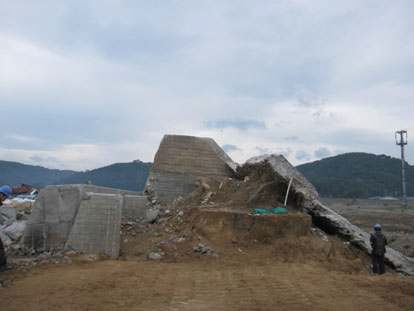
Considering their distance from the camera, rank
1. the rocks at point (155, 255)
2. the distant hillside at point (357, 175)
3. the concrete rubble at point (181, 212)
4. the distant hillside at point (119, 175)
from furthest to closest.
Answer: the distant hillside at point (357, 175)
the distant hillside at point (119, 175)
the concrete rubble at point (181, 212)
the rocks at point (155, 255)

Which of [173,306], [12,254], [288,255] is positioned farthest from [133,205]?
[173,306]

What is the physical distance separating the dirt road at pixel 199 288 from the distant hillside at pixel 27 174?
43.3 meters

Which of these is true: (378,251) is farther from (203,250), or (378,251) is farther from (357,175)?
Result: (357,175)

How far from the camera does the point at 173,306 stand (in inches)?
289

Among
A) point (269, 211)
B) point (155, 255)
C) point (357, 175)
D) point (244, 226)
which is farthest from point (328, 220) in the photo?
point (357, 175)

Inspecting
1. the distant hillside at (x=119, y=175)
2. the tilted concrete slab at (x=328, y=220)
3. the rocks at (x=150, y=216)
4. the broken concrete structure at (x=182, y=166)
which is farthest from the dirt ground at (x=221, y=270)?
the distant hillside at (x=119, y=175)

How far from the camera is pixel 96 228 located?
39.3 feet

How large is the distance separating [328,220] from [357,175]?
83.4 metres

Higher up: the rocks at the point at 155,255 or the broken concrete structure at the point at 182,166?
the broken concrete structure at the point at 182,166

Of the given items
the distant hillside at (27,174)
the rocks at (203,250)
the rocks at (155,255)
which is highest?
the distant hillside at (27,174)

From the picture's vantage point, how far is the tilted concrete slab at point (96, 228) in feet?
38.9

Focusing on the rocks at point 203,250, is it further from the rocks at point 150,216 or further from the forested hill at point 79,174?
the forested hill at point 79,174

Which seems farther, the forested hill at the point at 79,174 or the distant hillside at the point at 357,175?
the distant hillside at the point at 357,175

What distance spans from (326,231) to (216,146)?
4720 millimetres
